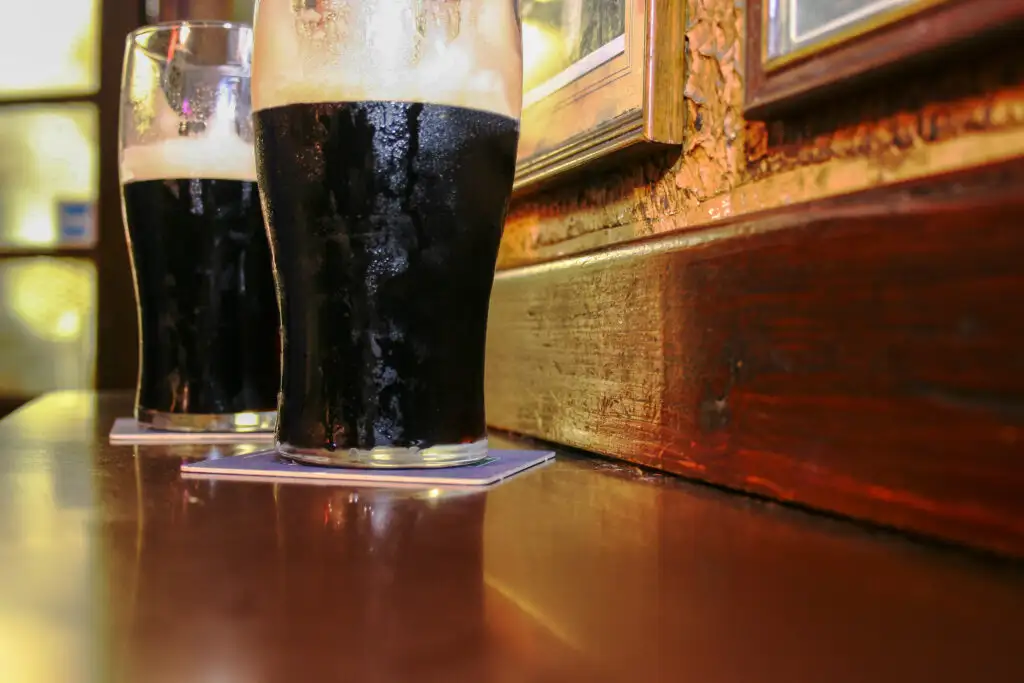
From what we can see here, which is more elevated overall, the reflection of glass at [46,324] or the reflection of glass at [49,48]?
the reflection of glass at [49,48]

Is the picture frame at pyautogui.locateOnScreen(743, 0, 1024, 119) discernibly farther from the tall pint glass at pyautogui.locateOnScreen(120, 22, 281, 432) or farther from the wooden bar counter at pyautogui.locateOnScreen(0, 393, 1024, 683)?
the tall pint glass at pyautogui.locateOnScreen(120, 22, 281, 432)

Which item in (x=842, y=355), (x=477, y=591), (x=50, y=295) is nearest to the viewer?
(x=477, y=591)

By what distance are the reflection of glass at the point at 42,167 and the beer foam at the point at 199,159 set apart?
2.38 meters

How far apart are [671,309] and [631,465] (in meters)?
0.12

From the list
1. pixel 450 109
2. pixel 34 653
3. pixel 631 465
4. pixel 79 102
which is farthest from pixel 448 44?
pixel 79 102

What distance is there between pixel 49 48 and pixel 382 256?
9.95ft

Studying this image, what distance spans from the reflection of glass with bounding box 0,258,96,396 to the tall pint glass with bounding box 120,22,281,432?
236 centimetres

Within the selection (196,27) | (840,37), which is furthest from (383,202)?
(196,27)

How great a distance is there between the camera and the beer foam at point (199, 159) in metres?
0.80

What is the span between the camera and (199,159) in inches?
31.7

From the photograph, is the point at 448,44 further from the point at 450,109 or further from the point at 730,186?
the point at 730,186

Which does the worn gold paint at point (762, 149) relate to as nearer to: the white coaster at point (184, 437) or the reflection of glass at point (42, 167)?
the white coaster at point (184, 437)

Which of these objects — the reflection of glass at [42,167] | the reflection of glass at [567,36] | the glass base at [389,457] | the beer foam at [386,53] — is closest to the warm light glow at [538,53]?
the reflection of glass at [567,36]

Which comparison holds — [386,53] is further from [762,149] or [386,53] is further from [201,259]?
[201,259]
